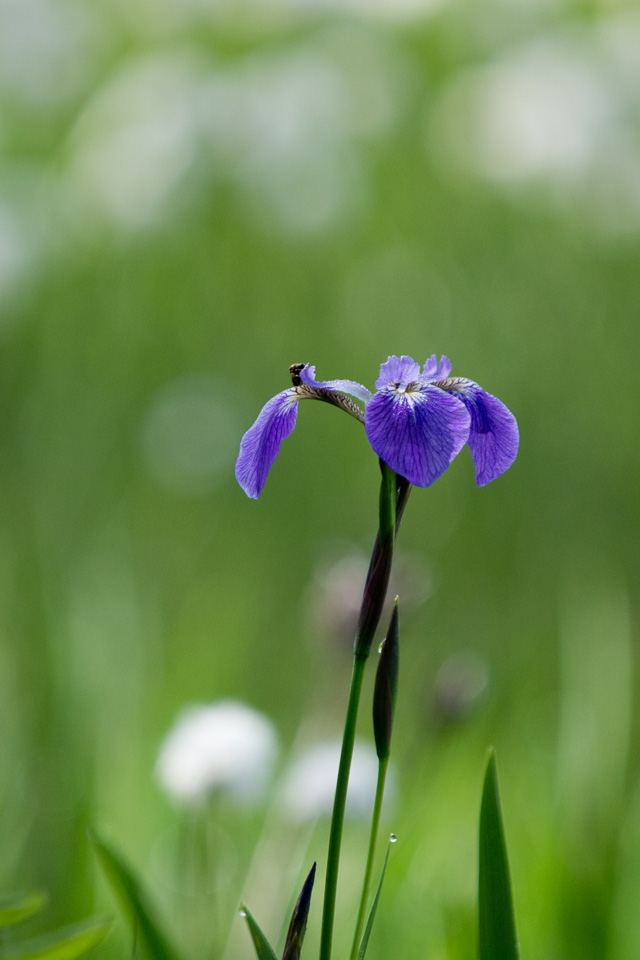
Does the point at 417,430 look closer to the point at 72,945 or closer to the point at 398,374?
the point at 398,374

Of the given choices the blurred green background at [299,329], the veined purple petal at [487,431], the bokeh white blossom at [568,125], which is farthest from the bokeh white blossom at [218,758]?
the bokeh white blossom at [568,125]

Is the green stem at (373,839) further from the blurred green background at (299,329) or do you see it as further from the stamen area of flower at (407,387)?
the blurred green background at (299,329)

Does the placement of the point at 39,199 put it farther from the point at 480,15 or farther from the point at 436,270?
the point at 480,15

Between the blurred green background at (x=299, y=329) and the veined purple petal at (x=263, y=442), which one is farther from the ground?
the blurred green background at (x=299, y=329)

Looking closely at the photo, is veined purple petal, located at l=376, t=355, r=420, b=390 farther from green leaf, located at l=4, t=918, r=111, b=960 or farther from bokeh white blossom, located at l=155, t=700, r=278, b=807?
bokeh white blossom, located at l=155, t=700, r=278, b=807

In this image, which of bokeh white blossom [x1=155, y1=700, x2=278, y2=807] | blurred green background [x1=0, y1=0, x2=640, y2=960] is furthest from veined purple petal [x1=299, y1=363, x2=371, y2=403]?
blurred green background [x1=0, y1=0, x2=640, y2=960]

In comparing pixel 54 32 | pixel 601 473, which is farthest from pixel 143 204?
pixel 601 473

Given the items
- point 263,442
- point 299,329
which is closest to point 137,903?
point 263,442
